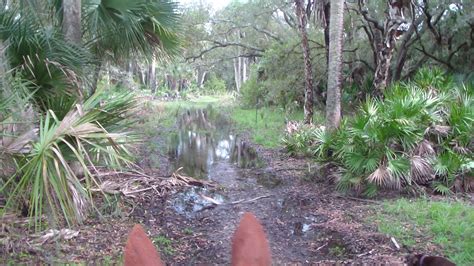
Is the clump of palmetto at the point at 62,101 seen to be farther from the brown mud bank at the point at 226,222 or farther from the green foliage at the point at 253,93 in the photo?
the green foliage at the point at 253,93

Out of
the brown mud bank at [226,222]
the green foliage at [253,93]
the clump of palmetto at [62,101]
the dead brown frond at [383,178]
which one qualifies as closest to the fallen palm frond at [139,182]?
the brown mud bank at [226,222]

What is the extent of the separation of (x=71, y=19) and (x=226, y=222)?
15.2 ft

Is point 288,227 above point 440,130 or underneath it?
underneath

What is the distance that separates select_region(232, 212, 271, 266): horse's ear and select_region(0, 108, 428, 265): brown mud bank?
479 centimetres

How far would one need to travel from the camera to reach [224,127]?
73.0 ft

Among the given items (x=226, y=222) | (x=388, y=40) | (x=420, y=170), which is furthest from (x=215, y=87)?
(x=226, y=222)

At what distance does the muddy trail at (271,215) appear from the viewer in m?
6.21

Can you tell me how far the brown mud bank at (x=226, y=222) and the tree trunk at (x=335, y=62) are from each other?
1472 mm

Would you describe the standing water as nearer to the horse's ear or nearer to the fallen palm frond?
the fallen palm frond

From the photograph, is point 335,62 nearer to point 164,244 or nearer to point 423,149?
point 423,149

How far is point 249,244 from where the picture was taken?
0.84 m

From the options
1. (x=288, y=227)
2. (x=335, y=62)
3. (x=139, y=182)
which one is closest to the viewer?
(x=288, y=227)

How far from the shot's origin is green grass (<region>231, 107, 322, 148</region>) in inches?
624

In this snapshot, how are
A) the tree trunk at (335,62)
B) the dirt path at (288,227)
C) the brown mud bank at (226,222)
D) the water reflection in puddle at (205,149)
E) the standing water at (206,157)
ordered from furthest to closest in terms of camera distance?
the water reflection in puddle at (205,149), the tree trunk at (335,62), the standing water at (206,157), the dirt path at (288,227), the brown mud bank at (226,222)
